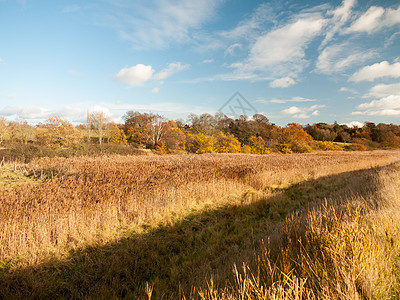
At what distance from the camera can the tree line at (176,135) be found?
26719 millimetres

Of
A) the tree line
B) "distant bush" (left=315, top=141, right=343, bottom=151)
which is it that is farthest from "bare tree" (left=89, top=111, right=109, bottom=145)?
"distant bush" (left=315, top=141, right=343, bottom=151)

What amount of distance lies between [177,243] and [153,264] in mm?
894

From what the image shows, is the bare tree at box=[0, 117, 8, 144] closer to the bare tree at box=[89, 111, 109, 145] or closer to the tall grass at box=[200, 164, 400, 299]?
the bare tree at box=[89, 111, 109, 145]

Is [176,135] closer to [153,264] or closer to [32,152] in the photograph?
[32,152]

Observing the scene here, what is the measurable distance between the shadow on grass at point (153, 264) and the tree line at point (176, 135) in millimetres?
→ 24442

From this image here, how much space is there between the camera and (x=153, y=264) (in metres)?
4.00

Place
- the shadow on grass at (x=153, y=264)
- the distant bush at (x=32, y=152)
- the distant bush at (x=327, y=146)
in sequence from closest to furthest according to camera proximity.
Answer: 1. the shadow on grass at (x=153, y=264)
2. the distant bush at (x=32, y=152)
3. the distant bush at (x=327, y=146)

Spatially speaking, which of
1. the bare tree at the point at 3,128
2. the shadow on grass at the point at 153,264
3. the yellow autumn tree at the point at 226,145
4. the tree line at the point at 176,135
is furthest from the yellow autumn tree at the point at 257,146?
the bare tree at the point at 3,128

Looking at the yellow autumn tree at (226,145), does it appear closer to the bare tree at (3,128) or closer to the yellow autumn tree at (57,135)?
the yellow autumn tree at (57,135)

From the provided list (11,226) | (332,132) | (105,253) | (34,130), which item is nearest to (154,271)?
(105,253)

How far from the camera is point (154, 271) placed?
3855 mm

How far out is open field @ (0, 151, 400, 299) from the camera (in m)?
2.29

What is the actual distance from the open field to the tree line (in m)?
23.0

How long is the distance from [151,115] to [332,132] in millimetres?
63452
